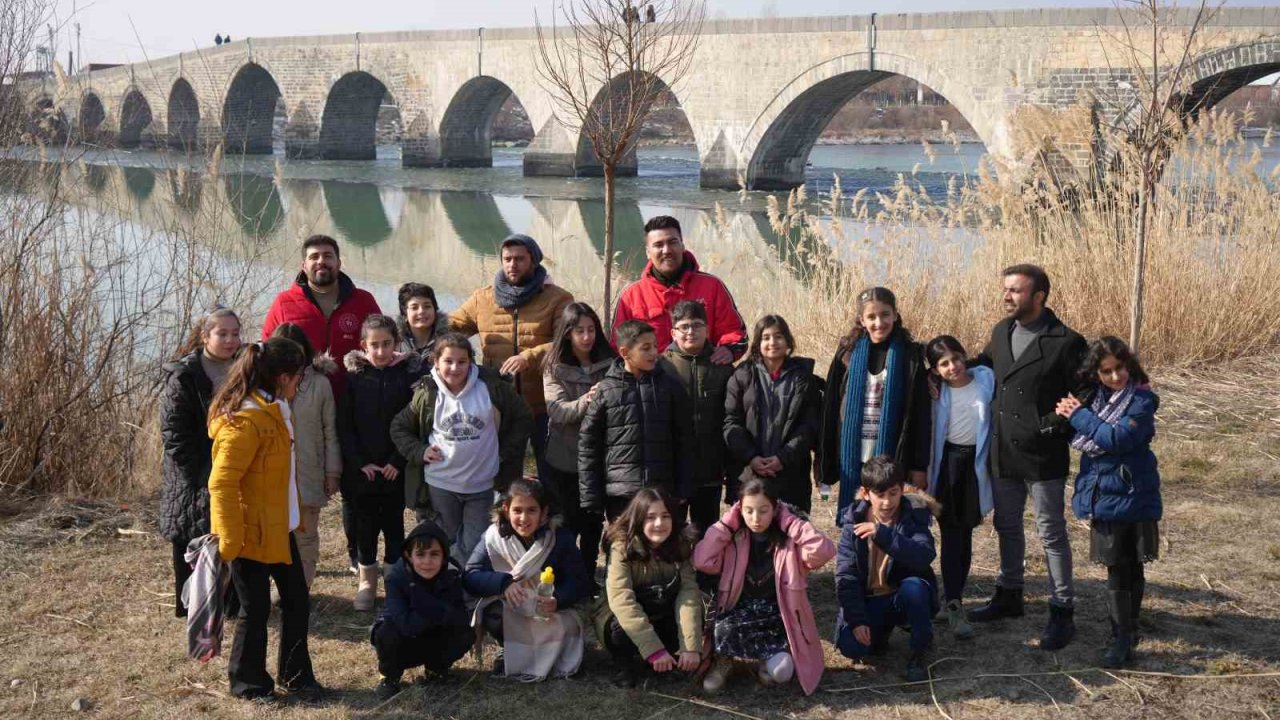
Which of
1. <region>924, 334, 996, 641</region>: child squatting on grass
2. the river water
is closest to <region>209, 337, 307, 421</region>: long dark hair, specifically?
<region>924, 334, 996, 641</region>: child squatting on grass

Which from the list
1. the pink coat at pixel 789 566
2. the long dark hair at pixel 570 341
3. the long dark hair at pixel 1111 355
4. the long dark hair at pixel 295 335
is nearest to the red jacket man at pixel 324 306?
the long dark hair at pixel 295 335

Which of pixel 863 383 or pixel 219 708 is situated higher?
pixel 863 383

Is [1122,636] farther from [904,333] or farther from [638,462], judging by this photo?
[638,462]

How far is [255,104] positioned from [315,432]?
1683 inches

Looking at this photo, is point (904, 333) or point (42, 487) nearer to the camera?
point (904, 333)

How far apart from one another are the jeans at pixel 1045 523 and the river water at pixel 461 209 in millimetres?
3977

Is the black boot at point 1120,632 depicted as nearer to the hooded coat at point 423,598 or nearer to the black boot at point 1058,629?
the black boot at point 1058,629

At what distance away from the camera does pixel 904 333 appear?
4.22 m

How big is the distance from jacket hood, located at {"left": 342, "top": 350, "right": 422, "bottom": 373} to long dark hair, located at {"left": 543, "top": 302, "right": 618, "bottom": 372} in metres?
0.48

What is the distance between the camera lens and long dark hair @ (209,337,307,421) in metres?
3.58

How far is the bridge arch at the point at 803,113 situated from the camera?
75.7ft

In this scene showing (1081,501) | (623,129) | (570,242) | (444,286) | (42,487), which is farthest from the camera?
(570,242)

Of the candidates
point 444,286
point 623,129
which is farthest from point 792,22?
point 623,129

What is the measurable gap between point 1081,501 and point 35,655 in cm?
346
